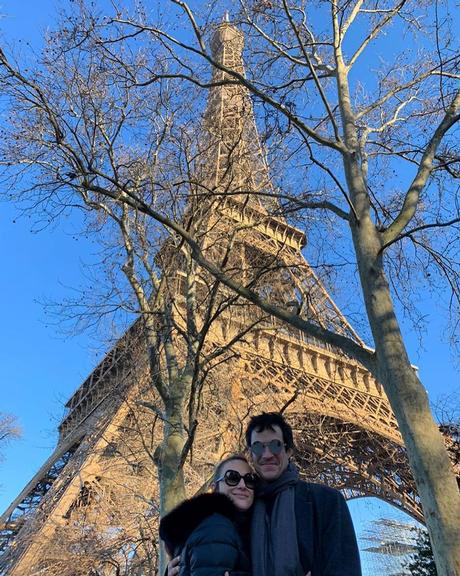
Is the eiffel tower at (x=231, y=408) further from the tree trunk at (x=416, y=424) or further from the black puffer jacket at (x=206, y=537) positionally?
the black puffer jacket at (x=206, y=537)

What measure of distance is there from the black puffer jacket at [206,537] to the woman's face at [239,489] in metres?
0.04

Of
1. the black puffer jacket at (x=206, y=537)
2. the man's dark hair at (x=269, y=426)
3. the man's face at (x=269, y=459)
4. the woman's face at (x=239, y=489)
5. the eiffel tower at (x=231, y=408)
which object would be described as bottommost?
the black puffer jacket at (x=206, y=537)

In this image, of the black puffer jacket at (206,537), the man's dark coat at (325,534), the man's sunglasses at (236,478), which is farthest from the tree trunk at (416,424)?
the black puffer jacket at (206,537)

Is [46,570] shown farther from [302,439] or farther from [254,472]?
[254,472]

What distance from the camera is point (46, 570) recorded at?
12797mm

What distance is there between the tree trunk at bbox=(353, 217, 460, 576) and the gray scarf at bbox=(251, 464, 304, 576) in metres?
1.28

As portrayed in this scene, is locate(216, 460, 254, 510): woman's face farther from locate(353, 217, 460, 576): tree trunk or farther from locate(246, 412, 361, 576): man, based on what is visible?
locate(353, 217, 460, 576): tree trunk

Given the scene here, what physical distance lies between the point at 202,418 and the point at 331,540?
8.97 m

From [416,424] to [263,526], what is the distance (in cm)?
164

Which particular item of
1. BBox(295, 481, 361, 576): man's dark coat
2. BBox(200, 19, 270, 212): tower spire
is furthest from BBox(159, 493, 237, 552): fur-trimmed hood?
BBox(200, 19, 270, 212): tower spire

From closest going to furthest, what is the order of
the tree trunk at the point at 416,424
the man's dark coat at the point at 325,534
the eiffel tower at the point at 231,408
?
the man's dark coat at the point at 325,534
the tree trunk at the point at 416,424
the eiffel tower at the point at 231,408

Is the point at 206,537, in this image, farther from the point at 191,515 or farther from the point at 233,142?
the point at 233,142

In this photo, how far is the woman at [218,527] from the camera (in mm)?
1804

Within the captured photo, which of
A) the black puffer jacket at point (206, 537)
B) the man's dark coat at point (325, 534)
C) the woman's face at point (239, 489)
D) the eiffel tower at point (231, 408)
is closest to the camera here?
the black puffer jacket at point (206, 537)
